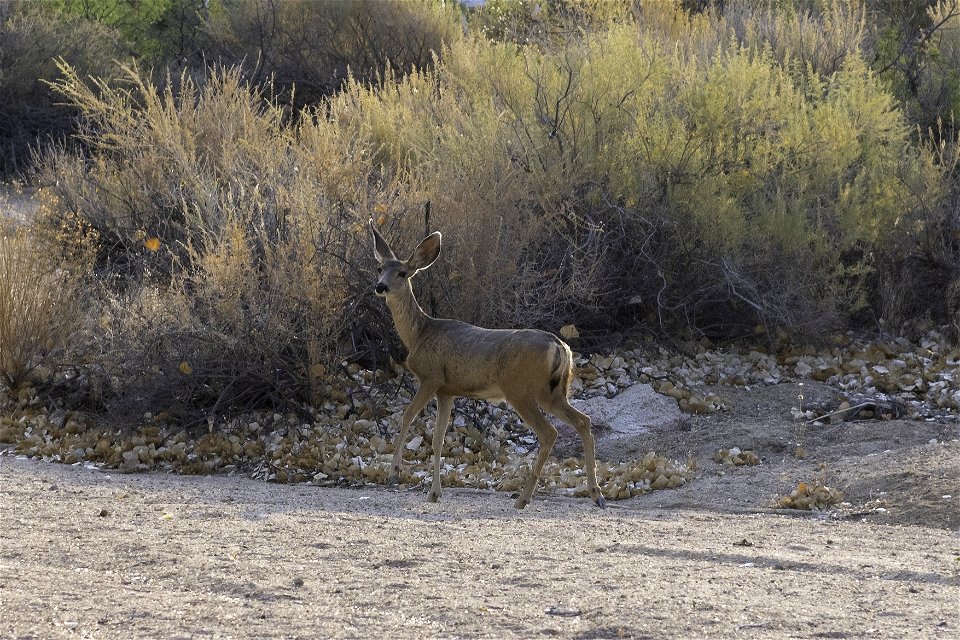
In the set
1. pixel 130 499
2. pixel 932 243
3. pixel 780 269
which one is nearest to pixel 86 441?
pixel 130 499

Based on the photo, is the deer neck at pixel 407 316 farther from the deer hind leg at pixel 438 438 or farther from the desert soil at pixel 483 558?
the desert soil at pixel 483 558

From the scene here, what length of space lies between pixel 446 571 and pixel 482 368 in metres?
2.68

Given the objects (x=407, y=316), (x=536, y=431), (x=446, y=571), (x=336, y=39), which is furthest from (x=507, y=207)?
(x=336, y=39)

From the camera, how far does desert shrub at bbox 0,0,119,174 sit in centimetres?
2277

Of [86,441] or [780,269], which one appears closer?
[86,441]

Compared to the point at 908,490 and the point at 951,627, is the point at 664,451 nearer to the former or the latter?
the point at 908,490

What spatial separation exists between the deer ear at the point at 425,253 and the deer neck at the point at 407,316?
17 centimetres

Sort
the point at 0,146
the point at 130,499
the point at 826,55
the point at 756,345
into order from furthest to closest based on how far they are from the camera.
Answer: the point at 0,146, the point at 826,55, the point at 756,345, the point at 130,499

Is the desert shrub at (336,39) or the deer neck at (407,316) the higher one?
the deer neck at (407,316)

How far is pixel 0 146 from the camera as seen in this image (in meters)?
22.3

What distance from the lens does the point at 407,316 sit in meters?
8.98

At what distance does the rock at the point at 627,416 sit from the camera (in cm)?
1047

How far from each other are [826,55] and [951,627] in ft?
44.4

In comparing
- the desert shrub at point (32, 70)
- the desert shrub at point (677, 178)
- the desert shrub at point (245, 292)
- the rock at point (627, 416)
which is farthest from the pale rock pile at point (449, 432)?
the desert shrub at point (32, 70)
